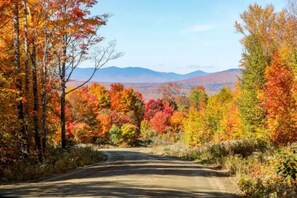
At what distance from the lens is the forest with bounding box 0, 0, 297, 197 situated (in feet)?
62.6

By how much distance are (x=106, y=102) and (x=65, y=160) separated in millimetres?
79975

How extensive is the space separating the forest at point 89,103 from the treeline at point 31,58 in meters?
0.06

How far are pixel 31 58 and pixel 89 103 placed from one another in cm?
4656

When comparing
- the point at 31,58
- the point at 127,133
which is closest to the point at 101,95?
the point at 127,133

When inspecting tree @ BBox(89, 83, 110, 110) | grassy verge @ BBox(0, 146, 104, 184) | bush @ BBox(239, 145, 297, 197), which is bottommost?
grassy verge @ BBox(0, 146, 104, 184)

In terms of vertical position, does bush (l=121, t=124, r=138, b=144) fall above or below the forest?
below

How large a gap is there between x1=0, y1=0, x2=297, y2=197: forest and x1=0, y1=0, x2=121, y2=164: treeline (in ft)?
0.19

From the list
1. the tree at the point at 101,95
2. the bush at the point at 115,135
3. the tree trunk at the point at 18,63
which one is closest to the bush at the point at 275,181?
the tree trunk at the point at 18,63

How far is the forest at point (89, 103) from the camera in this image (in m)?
19.1

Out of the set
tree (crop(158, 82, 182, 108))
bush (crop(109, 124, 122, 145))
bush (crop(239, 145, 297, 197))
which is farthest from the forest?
tree (crop(158, 82, 182, 108))

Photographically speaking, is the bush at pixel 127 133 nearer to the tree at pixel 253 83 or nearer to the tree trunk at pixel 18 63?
the tree at pixel 253 83

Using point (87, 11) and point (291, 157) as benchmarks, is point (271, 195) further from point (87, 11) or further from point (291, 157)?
point (87, 11)

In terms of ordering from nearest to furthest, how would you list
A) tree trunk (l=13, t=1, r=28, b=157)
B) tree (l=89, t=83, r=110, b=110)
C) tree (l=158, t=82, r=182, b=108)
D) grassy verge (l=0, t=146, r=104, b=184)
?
grassy verge (l=0, t=146, r=104, b=184)
tree trunk (l=13, t=1, r=28, b=157)
tree (l=89, t=83, r=110, b=110)
tree (l=158, t=82, r=182, b=108)

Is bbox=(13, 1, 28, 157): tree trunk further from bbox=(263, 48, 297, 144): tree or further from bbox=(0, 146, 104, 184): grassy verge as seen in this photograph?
bbox=(263, 48, 297, 144): tree
